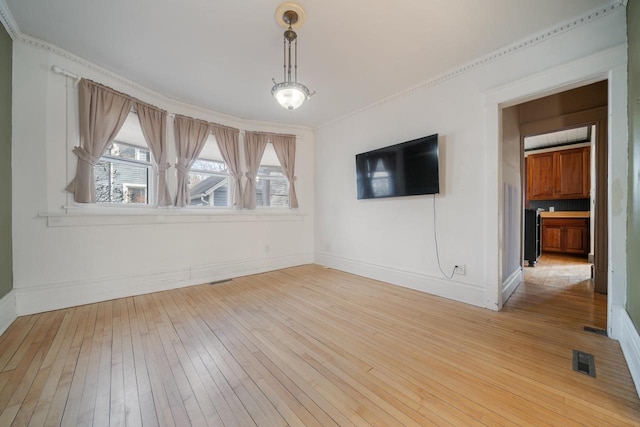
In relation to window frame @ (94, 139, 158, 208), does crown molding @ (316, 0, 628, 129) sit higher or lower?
higher

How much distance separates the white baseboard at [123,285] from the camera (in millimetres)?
2561

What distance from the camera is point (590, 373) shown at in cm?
160

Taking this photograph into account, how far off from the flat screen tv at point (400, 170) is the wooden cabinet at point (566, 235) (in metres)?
5.07

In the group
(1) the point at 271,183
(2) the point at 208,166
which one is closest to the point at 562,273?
(1) the point at 271,183

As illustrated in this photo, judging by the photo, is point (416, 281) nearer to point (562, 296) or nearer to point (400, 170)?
point (400, 170)

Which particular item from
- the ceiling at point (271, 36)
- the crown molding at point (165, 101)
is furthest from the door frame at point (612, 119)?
the crown molding at point (165, 101)

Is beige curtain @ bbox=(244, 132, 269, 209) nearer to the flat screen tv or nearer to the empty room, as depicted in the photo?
the empty room

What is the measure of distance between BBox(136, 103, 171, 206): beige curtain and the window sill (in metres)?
0.21

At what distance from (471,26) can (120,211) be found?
4.52 meters

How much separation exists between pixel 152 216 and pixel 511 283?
510 cm

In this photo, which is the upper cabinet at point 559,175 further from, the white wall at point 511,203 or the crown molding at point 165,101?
the crown molding at point 165,101

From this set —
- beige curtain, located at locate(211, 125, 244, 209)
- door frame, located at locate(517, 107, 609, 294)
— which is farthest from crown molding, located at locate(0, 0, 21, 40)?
door frame, located at locate(517, 107, 609, 294)

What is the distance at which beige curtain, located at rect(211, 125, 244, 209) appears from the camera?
4.05m

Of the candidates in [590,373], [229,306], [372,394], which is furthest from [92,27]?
[590,373]
